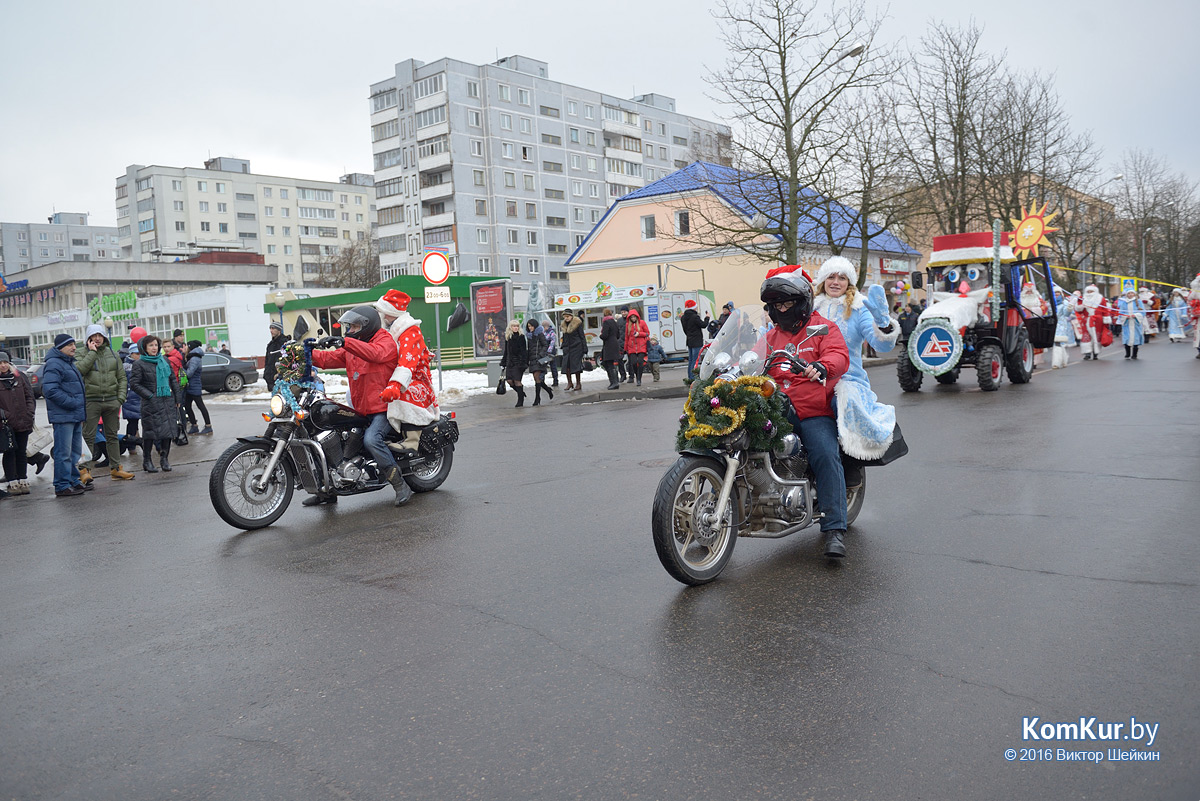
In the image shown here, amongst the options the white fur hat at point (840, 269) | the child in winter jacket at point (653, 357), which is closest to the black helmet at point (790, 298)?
the white fur hat at point (840, 269)

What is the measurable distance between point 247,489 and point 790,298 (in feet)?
15.1

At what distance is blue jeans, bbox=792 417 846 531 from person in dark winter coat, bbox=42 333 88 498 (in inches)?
337

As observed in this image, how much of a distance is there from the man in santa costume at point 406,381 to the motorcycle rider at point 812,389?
140 inches

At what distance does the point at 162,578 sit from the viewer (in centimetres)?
584

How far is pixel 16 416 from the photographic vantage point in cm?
1041

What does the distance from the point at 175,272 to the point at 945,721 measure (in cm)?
7913

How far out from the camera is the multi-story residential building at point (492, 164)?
247ft

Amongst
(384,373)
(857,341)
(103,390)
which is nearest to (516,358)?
(103,390)

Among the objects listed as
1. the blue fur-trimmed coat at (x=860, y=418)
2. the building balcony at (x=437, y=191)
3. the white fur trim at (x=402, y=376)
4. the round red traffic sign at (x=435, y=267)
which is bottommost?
the blue fur-trimmed coat at (x=860, y=418)

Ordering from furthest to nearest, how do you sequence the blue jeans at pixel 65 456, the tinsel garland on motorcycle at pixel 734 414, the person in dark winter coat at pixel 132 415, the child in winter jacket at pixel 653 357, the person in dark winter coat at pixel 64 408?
the child in winter jacket at pixel 653 357 < the person in dark winter coat at pixel 132 415 < the blue jeans at pixel 65 456 < the person in dark winter coat at pixel 64 408 < the tinsel garland on motorcycle at pixel 734 414

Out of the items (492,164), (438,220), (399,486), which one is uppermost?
(492,164)

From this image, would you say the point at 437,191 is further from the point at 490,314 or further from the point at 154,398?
the point at 154,398

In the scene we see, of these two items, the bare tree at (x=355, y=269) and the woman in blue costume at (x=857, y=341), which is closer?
the woman in blue costume at (x=857, y=341)

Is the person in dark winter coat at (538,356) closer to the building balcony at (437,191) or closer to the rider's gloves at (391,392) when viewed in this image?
the rider's gloves at (391,392)
